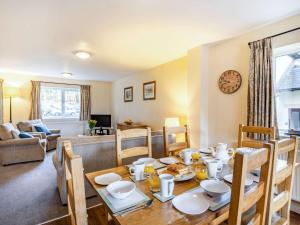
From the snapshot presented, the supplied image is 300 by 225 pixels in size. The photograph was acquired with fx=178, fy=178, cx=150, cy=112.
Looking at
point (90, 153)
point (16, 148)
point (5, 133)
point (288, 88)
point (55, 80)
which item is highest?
point (55, 80)

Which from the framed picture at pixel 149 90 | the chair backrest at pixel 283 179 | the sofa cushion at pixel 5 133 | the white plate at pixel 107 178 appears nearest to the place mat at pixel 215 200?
the chair backrest at pixel 283 179

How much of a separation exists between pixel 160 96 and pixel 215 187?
10.7 feet

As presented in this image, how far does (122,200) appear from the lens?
958 mm

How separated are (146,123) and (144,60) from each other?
5.59 ft

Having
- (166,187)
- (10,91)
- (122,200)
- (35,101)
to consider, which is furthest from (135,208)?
(35,101)

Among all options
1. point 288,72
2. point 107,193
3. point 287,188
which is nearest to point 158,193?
point 107,193

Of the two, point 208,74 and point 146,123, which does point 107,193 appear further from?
point 146,123

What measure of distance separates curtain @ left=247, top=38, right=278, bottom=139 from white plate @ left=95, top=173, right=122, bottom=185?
192 centimetres

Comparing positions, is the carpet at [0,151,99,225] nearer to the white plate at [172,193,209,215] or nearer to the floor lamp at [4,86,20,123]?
the white plate at [172,193,209,215]

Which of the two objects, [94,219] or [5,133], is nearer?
[94,219]

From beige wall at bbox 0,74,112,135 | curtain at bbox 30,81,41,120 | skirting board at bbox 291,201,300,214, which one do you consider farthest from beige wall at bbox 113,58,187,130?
curtain at bbox 30,81,41,120

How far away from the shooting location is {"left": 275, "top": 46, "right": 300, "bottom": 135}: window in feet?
7.14

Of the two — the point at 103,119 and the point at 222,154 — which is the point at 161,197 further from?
the point at 103,119

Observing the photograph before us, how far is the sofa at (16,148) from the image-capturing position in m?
A: 3.60
